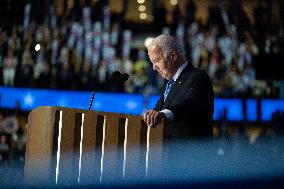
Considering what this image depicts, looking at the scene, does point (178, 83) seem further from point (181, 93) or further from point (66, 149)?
point (66, 149)

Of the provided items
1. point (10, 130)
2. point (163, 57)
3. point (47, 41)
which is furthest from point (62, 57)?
point (163, 57)

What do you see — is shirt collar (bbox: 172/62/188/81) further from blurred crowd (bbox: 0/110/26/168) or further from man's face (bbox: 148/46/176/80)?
blurred crowd (bbox: 0/110/26/168)

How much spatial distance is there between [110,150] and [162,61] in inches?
22.4

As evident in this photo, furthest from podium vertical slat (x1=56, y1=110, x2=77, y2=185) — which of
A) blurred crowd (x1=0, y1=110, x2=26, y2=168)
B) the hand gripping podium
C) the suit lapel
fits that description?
blurred crowd (x1=0, y1=110, x2=26, y2=168)

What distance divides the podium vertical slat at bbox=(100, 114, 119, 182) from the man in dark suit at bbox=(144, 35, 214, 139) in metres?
0.20

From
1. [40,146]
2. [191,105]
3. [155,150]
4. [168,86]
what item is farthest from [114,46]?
[155,150]

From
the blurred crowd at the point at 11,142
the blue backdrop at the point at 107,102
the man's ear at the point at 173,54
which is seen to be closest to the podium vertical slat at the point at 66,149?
the man's ear at the point at 173,54

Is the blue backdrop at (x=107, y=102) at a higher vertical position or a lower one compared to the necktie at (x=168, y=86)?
lower

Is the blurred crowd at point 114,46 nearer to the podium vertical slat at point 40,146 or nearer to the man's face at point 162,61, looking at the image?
the man's face at point 162,61

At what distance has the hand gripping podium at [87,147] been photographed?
2.12 metres

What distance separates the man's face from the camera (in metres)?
2.56

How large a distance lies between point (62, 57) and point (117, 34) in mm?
1351

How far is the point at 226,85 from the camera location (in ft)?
31.9

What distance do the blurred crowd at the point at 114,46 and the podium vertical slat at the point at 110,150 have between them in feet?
22.4
